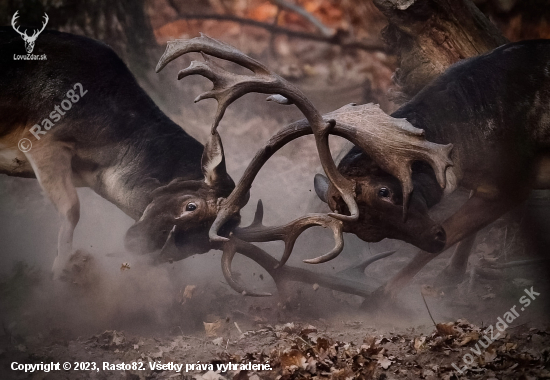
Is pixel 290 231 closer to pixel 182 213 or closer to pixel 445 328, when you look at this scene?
pixel 182 213

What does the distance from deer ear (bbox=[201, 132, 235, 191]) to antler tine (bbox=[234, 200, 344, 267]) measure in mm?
325

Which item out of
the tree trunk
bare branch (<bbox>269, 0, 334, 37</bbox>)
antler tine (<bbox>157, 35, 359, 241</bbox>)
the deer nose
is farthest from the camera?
bare branch (<bbox>269, 0, 334, 37</bbox>)

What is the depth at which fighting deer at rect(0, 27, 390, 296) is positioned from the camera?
3736 mm

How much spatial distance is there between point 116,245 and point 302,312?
4.71 ft

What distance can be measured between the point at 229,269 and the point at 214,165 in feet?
2.47

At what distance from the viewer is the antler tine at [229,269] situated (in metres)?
3.77

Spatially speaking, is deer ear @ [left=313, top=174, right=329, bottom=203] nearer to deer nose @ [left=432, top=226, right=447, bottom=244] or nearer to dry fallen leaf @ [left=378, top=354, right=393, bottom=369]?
deer nose @ [left=432, top=226, right=447, bottom=244]

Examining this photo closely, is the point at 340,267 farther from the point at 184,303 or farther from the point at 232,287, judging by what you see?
the point at 184,303

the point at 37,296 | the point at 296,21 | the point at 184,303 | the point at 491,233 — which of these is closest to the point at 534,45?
the point at 491,233

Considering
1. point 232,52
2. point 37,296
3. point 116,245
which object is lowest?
point 37,296

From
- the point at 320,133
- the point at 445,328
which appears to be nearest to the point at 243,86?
the point at 320,133

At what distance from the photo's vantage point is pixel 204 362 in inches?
134

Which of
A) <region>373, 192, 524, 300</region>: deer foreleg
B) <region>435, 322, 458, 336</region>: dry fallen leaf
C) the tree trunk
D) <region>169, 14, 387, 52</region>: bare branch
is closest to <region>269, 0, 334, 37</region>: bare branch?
<region>169, 14, 387, 52</region>: bare branch

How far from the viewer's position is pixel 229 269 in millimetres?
3791
